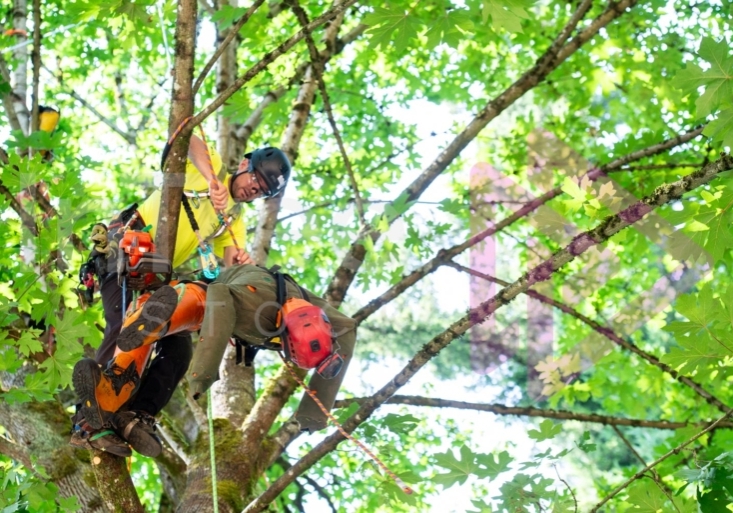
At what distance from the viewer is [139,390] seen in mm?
3920

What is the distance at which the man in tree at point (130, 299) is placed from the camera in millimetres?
3510

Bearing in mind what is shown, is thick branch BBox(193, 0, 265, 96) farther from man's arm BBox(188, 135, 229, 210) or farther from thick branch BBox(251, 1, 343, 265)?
thick branch BBox(251, 1, 343, 265)

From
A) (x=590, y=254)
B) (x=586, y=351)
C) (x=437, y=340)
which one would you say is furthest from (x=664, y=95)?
(x=437, y=340)

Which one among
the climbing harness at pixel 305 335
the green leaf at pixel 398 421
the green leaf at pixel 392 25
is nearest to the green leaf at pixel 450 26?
the green leaf at pixel 392 25

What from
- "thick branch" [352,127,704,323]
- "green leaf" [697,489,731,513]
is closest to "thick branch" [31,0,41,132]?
"thick branch" [352,127,704,323]

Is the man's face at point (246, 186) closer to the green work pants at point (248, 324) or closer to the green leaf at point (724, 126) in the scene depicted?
the green work pants at point (248, 324)

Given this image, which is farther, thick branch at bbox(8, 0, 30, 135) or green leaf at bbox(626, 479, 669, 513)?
thick branch at bbox(8, 0, 30, 135)

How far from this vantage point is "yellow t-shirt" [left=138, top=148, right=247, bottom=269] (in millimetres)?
4348

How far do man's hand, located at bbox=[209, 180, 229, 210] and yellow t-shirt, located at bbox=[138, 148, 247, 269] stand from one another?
117 mm

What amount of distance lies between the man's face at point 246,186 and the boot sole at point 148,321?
1.16 m

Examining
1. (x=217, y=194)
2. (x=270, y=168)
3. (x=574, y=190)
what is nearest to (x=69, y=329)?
(x=217, y=194)

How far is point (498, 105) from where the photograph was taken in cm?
542

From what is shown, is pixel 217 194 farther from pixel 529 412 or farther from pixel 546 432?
pixel 529 412

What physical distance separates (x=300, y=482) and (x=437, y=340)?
4.70m
